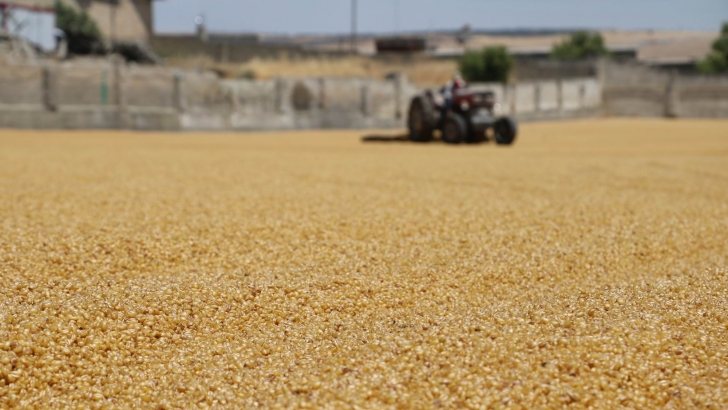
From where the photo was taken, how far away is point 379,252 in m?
5.64

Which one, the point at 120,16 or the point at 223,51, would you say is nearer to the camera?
the point at 223,51

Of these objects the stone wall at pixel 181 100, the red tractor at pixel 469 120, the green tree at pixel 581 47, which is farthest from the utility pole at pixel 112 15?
the red tractor at pixel 469 120

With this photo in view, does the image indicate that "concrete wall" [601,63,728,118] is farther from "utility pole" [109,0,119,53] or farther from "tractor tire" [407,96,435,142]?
"utility pole" [109,0,119,53]

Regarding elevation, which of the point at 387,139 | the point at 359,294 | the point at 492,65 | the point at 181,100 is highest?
the point at 492,65

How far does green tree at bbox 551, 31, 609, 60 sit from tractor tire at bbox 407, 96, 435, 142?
52.3 m

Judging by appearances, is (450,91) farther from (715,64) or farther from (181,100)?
(715,64)

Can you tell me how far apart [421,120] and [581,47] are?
5909 centimetres

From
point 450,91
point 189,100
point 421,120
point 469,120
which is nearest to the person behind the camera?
point 469,120

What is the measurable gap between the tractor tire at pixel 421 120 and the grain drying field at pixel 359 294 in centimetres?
856

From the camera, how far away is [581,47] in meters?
72.3

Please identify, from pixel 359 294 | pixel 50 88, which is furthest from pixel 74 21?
pixel 359 294

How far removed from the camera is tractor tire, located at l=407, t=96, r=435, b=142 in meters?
18.0

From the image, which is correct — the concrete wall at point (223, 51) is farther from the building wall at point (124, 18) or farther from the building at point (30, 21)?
the building at point (30, 21)

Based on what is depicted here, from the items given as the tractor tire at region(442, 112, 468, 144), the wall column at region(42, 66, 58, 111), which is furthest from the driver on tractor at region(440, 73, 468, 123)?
the wall column at region(42, 66, 58, 111)
